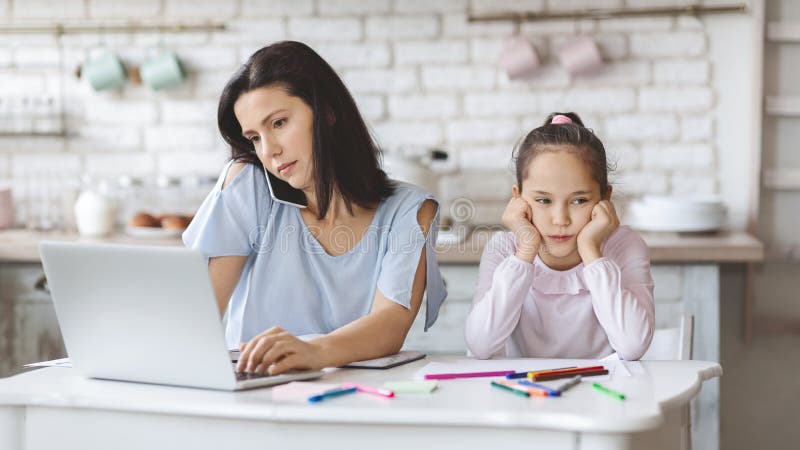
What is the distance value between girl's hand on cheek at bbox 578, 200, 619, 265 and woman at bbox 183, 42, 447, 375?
0.28m

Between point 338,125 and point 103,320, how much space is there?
0.67 m

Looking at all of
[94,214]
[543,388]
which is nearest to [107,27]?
[94,214]

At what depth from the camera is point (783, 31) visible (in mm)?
2902

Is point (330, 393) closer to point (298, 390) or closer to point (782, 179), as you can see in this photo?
point (298, 390)

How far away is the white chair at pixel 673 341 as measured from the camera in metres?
1.75

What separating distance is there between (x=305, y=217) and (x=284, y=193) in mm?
61

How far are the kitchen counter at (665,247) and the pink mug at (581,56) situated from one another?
1.80 ft

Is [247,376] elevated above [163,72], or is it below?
below

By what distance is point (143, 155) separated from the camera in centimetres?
322

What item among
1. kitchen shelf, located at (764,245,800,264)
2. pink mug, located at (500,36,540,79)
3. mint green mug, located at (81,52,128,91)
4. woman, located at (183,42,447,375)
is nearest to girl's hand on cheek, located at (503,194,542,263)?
woman, located at (183,42,447,375)

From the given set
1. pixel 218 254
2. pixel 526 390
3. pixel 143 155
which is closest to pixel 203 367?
pixel 526 390

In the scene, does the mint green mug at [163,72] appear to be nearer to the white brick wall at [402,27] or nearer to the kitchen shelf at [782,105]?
the white brick wall at [402,27]

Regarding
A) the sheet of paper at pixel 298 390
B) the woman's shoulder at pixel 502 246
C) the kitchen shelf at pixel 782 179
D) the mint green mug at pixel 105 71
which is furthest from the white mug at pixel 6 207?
the kitchen shelf at pixel 782 179

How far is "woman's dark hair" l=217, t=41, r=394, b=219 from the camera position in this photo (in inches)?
67.2
